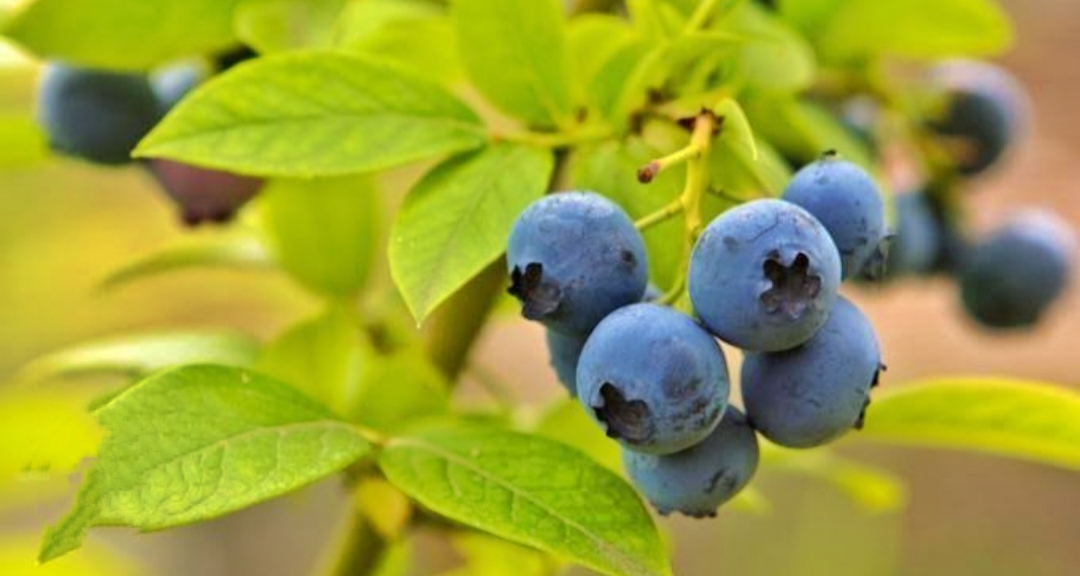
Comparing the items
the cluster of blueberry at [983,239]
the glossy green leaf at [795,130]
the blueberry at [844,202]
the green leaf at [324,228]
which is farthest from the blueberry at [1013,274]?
the blueberry at [844,202]

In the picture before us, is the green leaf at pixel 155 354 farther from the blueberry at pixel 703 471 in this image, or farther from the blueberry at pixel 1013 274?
the blueberry at pixel 1013 274

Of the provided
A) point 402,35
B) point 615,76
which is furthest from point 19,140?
point 615,76

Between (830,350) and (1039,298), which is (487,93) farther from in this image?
Result: (1039,298)

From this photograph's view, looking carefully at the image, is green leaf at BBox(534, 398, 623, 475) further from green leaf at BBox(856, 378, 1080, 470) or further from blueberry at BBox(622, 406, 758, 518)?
blueberry at BBox(622, 406, 758, 518)

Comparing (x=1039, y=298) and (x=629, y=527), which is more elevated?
(x=629, y=527)

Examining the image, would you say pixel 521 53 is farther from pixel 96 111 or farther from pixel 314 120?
pixel 96 111

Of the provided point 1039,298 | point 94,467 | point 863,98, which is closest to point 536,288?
point 94,467

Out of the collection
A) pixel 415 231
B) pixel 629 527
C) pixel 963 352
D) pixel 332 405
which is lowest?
pixel 963 352
